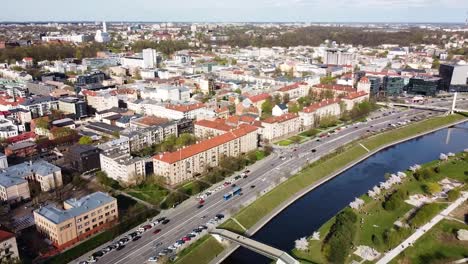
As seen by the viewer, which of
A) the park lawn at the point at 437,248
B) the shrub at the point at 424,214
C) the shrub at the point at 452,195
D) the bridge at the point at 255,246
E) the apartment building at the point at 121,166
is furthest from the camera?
the apartment building at the point at 121,166

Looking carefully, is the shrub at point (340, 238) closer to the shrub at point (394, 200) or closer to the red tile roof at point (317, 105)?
the shrub at point (394, 200)

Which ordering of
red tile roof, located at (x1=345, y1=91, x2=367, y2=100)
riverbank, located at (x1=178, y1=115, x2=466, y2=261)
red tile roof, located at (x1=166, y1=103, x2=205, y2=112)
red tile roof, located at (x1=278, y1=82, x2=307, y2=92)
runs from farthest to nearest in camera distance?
red tile roof, located at (x1=278, y1=82, x2=307, y2=92) < red tile roof, located at (x1=345, y1=91, x2=367, y2=100) < red tile roof, located at (x1=166, y1=103, x2=205, y2=112) < riverbank, located at (x1=178, y1=115, x2=466, y2=261)

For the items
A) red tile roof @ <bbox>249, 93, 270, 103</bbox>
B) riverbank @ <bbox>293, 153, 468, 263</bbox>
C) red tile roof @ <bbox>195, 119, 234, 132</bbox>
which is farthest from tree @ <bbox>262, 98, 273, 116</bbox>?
riverbank @ <bbox>293, 153, 468, 263</bbox>

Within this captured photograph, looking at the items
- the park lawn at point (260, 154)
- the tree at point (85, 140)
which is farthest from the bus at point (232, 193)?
the tree at point (85, 140)

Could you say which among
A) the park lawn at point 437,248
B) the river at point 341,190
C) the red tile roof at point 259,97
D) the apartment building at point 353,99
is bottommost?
the river at point 341,190

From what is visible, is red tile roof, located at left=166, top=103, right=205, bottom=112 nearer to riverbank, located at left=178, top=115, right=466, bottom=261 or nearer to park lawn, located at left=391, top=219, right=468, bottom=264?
riverbank, located at left=178, top=115, right=466, bottom=261

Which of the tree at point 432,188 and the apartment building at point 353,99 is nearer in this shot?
the tree at point 432,188
